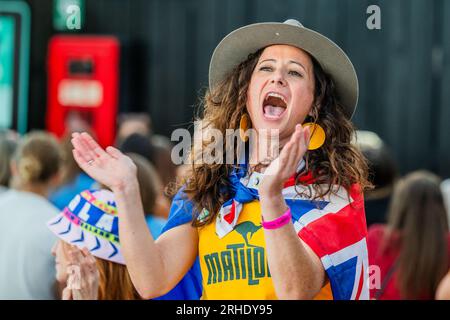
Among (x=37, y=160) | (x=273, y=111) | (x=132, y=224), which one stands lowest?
(x=37, y=160)

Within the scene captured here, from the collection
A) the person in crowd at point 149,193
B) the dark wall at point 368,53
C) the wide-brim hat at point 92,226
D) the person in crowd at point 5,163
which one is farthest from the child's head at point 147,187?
the dark wall at point 368,53

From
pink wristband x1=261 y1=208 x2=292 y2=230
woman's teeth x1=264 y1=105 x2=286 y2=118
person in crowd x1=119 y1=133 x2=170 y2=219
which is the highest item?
woman's teeth x1=264 y1=105 x2=286 y2=118

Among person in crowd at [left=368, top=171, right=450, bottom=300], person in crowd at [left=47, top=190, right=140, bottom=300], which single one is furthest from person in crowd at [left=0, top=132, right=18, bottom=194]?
person in crowd at [left=368, top=171, right=450, bottom=300]

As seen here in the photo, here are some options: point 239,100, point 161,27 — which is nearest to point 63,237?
point 239,100

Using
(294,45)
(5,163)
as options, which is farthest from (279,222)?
(5,163)

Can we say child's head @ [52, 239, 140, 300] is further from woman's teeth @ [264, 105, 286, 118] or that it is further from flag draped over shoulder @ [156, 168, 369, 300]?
woman's teeth @ [264, 105, 286, 118]

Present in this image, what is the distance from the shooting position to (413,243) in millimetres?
2922

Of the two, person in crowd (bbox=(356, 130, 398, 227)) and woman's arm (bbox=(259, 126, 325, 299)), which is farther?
person in crowd (bbox=(356, 130, 398, 227))

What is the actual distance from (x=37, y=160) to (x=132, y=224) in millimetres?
1550

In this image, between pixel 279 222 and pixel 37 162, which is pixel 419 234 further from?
pixel 279 222

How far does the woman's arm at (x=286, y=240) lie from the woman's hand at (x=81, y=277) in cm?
61

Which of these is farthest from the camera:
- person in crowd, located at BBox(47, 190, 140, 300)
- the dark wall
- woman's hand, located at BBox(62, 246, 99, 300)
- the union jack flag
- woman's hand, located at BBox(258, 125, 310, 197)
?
the dark wall

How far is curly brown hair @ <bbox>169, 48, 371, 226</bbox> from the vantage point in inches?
71.6

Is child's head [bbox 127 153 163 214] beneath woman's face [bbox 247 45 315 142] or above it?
beneath
